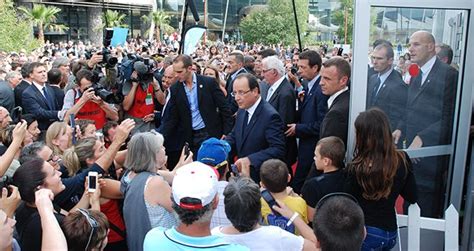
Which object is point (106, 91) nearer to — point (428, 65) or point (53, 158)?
point (53, 158)

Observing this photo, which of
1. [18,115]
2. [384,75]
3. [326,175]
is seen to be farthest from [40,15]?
[326,175]

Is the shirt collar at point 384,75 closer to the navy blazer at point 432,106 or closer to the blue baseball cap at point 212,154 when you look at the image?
the navy blazer at point 432,106

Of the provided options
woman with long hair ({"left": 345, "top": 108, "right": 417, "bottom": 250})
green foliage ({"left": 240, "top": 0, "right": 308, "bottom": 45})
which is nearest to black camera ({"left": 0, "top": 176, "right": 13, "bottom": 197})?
woman with long hair ({"left": 345, "top": 108, "right": 417, "bottom": 250})

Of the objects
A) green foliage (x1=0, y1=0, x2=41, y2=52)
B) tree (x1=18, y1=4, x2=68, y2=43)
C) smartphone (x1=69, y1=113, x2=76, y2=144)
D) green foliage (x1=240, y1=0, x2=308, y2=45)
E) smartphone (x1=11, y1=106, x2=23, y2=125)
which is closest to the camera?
smartphone (x1=69, y1=113, x2=76, y2=144)

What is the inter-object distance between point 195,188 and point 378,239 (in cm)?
167

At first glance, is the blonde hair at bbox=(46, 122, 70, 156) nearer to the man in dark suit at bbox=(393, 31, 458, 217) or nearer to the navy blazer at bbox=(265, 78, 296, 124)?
the navy blazer at bbox=(265, 78, 296, 124)

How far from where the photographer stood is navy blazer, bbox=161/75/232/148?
560cm

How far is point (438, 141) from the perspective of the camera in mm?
3793

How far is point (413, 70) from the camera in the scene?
370cm

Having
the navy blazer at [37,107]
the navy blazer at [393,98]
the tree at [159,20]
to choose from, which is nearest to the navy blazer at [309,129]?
the navy blazer at [393,98]

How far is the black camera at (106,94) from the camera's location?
18.6 ft

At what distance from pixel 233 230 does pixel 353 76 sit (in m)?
1.64

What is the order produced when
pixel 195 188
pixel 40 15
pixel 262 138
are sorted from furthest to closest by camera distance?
pixel 40 15
pixel 262 138
pixel 195 188

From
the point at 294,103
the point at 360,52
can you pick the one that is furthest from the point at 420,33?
the point at 294,103
